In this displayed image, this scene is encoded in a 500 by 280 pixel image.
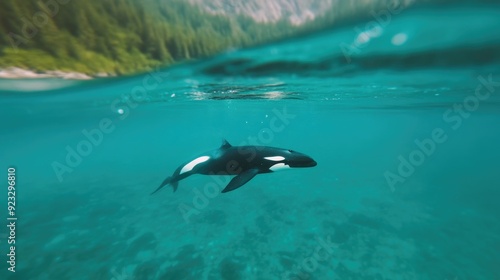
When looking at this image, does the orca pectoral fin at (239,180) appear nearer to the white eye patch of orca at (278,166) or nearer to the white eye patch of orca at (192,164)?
the white eye patch of orca at (278,166)

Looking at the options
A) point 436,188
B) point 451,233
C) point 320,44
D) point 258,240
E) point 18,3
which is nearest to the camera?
point 18,3

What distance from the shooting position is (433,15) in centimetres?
726

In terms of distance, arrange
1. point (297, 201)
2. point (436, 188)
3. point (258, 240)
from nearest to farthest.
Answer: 1. point (258, 240)
2. point (297, 201)
3. point (436, 188)

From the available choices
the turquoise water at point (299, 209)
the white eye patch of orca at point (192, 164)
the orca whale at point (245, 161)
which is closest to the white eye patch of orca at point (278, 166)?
the orca whale at point (245, 161)

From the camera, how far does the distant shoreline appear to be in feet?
35.2

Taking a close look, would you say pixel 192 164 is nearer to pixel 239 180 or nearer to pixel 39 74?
pixel 239 180

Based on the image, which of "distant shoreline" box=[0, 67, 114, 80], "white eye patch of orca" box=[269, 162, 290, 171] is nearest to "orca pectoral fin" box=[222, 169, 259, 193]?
"white eye patch of orca" box=[269, 162, 290, 171]

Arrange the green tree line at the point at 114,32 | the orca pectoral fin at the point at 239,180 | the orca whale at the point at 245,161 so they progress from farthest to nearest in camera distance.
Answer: the orca whale at the point at 245,161, the green tree line at the point at 114,32, the orca pectoral fin at the point at 239,180

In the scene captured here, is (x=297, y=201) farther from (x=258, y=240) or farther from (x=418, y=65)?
(x=418, y=65)

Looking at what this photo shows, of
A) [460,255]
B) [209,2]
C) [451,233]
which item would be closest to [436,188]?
[451,233]

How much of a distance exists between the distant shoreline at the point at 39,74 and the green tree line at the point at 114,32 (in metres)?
0.84

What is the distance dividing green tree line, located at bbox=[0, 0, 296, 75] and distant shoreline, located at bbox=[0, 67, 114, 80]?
836mm

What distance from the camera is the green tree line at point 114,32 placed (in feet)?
21.0

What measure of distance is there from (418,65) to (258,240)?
419 inches
